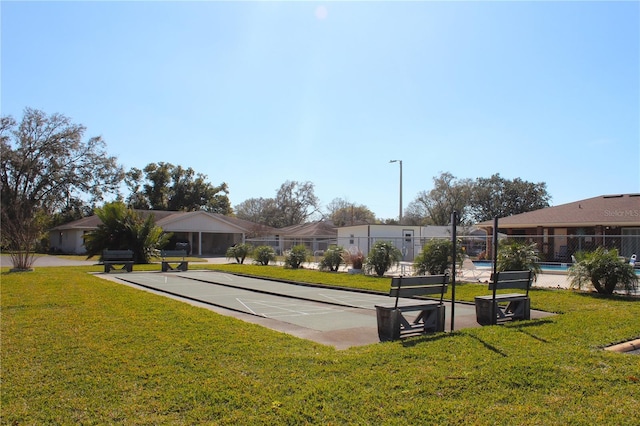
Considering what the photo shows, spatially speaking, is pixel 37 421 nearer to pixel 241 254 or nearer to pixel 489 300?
pixel 489 300

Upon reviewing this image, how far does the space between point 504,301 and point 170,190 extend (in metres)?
59.9

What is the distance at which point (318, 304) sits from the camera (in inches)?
439

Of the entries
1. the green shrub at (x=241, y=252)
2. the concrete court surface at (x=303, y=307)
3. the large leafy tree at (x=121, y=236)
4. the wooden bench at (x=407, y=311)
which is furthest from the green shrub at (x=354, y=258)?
the large leafy tree at (x=121, y=236)

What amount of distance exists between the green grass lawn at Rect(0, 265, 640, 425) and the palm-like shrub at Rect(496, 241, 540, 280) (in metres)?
6.62

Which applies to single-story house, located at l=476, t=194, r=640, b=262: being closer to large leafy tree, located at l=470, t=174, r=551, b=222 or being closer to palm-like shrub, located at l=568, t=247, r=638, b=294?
palm-like shrub, located at l=568, t=247, r=638, b=294

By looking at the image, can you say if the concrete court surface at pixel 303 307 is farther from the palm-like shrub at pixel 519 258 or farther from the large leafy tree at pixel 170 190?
the large leafy tree at pixel 170 190

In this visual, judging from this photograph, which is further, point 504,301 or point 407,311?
point 504,301

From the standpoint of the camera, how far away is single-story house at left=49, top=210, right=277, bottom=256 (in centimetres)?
4441

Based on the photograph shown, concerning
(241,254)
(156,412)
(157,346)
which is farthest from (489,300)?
(241,254)

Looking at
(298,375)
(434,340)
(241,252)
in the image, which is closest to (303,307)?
(434,340)

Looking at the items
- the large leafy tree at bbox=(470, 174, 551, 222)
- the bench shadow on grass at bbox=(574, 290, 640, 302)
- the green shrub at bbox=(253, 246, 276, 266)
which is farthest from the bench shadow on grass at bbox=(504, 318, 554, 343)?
the large leafy tree at bbox=(470, 174, 551, 222)

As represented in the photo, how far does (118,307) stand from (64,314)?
1.08 metres

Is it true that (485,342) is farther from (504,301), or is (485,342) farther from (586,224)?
(586,224)

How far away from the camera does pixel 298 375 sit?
4855 millimetres
